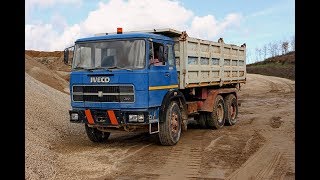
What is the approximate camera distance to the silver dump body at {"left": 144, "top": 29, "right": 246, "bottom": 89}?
33.3 ft

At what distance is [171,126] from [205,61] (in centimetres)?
296

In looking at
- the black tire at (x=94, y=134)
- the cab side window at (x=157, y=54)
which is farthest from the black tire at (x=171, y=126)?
the black tire at (x=94, y=134)

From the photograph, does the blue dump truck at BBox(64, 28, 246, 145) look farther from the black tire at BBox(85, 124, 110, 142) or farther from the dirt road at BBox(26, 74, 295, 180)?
the dirt road at BBox(26, 74, 295, 180)

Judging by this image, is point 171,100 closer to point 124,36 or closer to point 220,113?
point 124,36

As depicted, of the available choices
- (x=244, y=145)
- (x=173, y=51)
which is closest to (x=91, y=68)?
(x=173, y=51)

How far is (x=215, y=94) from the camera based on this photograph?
40.4 ft

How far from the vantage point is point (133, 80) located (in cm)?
848

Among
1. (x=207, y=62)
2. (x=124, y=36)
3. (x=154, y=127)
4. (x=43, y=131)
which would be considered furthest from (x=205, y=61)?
(x=43, y=131)

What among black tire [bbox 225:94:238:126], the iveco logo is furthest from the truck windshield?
black tire [bbox 225:94:238:126]

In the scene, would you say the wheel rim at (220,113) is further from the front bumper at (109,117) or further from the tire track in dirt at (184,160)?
the front bumper at (109,117)

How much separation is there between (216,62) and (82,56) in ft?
16.1

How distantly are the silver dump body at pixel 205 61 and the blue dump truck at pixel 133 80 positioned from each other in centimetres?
3

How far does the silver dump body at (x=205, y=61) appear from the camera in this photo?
1015 cm

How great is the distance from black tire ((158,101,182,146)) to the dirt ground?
20cm
